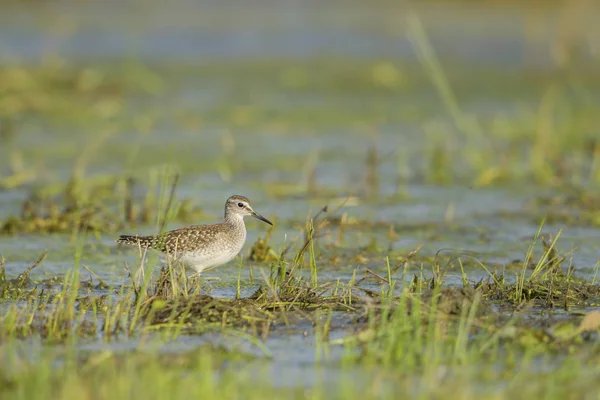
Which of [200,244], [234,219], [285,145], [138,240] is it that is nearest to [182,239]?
[200,244]

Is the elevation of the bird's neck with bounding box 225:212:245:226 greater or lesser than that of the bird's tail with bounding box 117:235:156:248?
greater

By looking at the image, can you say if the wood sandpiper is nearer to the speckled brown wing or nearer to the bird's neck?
the speckled brown wing

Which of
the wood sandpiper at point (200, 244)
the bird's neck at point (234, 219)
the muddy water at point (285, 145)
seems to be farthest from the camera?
the muddy water at point (285, 145)

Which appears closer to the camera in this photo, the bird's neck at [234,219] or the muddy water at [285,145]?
the bird's neck at [234,219]

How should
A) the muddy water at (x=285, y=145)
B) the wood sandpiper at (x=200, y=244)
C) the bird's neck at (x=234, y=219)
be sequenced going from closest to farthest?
the wood sandpiper at (x=200, y=244) → the bird's neck at (x=234, y=219) → the muddy water at (x=285, y=145)

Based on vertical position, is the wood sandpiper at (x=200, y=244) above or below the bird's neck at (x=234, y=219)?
below

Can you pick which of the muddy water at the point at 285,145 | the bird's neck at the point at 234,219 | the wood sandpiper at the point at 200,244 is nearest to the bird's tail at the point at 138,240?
the wood sandpiper at the point at 200,244

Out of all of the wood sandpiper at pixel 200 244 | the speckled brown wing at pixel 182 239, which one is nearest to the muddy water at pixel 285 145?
the wood sandpiper at pixel 200 244

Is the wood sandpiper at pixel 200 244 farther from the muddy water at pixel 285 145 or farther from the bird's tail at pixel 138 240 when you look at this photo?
the muddy water at pixel 285 145

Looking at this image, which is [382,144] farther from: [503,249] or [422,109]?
[503,249]

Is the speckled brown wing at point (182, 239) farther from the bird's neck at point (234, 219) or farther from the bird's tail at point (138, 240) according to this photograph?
the bird's neck at point (234, 219)

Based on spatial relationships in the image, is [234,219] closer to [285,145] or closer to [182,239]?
Result: [182,239]

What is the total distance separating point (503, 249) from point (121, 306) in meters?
4.14

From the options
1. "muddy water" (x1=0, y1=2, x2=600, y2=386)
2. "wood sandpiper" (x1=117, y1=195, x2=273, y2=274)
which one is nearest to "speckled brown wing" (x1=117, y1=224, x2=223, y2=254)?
"wood sandpiper" (x1=117, y1=195, x2=273, y2=274)
